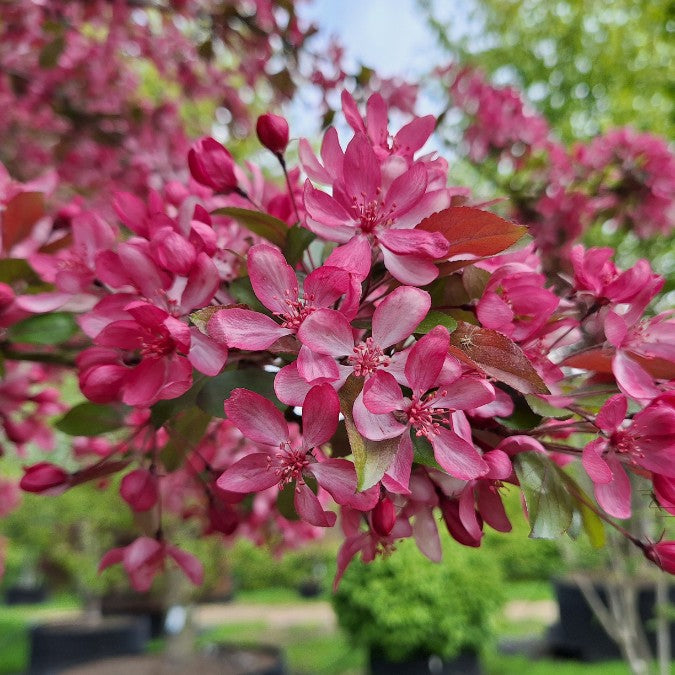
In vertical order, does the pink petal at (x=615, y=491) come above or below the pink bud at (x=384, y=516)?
above

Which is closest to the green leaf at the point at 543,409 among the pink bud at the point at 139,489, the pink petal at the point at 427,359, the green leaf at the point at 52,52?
the pink petal at the point at 427,359

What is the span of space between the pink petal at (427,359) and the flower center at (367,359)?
30 millimetres

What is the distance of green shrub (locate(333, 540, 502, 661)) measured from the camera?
3820 mm

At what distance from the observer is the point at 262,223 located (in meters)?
0.71

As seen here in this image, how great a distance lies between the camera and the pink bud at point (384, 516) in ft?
1.94

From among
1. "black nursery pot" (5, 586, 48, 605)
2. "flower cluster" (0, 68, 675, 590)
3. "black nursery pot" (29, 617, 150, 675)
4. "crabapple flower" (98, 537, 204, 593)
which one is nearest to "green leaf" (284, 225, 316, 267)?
"flower cluster" (0, 68, 675, 590)

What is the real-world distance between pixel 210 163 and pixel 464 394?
0.41 m

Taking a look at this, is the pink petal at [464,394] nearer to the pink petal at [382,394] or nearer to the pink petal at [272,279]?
the pink petal at [382,394]

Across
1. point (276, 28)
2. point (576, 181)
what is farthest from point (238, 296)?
point (576, 181)

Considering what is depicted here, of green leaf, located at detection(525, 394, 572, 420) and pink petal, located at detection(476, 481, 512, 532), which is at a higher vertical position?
green leaf, located at detection(525, 394, 572, 420)

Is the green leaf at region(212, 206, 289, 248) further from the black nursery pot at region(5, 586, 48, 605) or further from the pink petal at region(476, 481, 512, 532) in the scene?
the black nursery pot at region(5, 586, 48, 605)

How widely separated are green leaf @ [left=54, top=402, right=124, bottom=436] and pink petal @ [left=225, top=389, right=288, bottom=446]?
1.06 ft

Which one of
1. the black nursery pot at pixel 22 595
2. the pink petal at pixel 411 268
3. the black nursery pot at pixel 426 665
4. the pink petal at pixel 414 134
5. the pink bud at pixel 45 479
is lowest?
the black nursery pot at pixel 22 595

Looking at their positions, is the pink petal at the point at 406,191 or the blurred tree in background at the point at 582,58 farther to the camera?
the blurred tree in background at the point at 582,58
